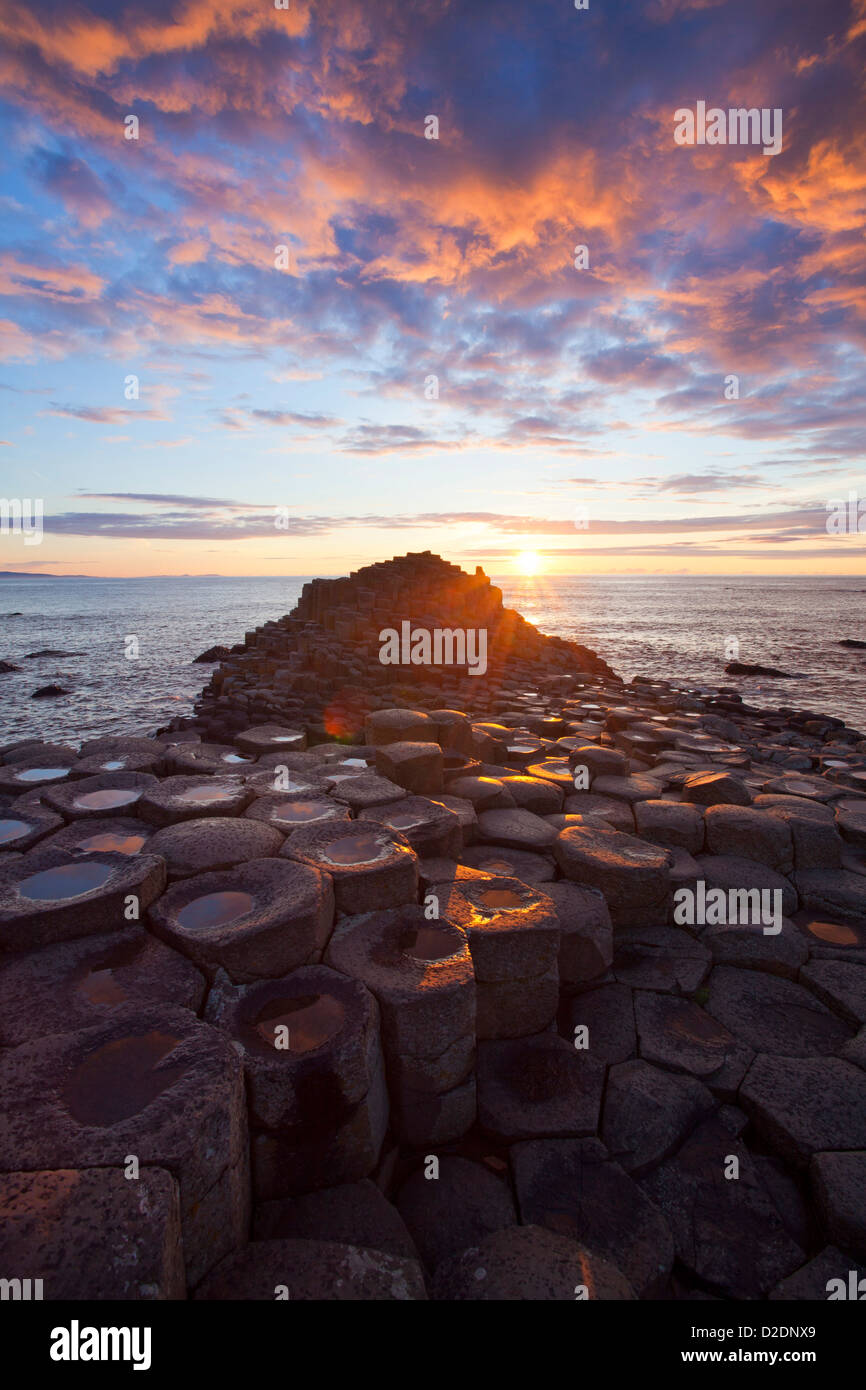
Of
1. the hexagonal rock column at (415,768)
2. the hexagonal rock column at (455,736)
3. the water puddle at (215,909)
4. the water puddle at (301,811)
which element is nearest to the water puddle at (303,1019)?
the water puddle at (215,909)

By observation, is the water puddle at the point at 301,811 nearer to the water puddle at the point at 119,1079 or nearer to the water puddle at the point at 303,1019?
the water puddle at the point at 303,1019

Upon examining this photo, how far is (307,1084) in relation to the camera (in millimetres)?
3178

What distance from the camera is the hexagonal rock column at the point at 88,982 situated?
10.9ft

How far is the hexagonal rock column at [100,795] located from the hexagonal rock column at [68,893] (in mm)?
911

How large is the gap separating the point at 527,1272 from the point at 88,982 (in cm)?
274

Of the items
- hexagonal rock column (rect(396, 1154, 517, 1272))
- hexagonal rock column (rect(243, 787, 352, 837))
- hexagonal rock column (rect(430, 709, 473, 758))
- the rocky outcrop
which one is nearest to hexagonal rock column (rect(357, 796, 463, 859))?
hexagonal rock column (rect(243, 787, 352, 837))

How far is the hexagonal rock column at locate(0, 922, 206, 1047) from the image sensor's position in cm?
333

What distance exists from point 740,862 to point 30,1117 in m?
6.21

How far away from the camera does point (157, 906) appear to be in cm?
422

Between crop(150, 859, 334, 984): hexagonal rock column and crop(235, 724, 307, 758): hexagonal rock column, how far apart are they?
4.58m

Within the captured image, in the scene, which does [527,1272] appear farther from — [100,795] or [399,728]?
[399,728]

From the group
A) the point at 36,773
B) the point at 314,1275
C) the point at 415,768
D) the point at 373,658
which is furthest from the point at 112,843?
the point at 373,658
